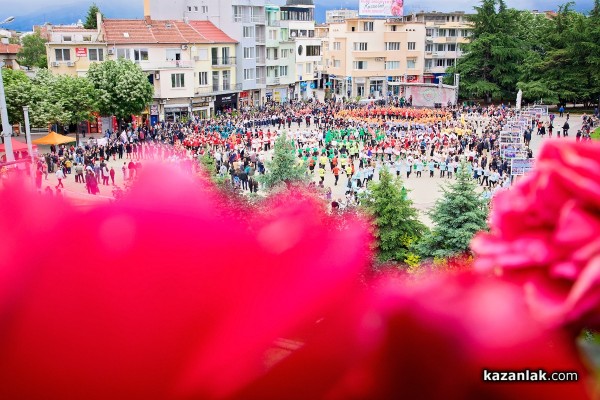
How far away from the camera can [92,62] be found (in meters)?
38.4

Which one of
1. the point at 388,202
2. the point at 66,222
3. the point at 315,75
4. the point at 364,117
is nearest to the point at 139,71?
the point at 364,117

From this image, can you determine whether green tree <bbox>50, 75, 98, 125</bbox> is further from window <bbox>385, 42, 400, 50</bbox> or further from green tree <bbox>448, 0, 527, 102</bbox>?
window <bbox>385, 42, 400, 50</bbox>

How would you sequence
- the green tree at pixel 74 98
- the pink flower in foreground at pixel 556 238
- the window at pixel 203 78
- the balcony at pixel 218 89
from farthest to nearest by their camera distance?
the window at pixel 203 78
the balcony at pixel 218 89
the green tree at pixel 74 98
the pink flower in foreground at pixel 556 238

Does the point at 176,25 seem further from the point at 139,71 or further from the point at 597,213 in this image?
the point at 597,213

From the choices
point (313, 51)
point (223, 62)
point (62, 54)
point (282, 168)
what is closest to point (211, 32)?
point (223, 62)

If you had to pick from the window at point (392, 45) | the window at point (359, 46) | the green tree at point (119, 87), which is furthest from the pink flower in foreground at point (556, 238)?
the window at point (392, 45)

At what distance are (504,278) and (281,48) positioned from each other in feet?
179

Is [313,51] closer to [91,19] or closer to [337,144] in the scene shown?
[91,19]

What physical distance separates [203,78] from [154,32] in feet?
14.6

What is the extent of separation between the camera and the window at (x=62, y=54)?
38.0 metres

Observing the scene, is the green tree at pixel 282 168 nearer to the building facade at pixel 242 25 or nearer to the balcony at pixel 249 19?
the building facade at pixel 242 25

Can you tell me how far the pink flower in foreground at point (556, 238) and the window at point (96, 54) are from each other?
40.7 m

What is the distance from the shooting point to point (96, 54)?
39156 millimetres

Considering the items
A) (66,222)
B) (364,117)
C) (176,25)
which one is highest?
(176,25)
